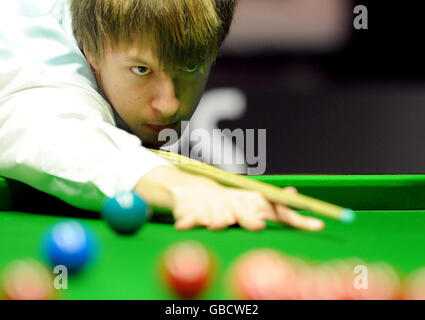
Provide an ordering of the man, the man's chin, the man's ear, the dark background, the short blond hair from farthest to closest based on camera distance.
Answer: the dark background < the man's chin < the man's ear < the short blond hair < the man

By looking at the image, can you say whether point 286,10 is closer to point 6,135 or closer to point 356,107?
point 356,107

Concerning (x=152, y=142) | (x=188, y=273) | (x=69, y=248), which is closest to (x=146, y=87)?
(x=152, y=142)

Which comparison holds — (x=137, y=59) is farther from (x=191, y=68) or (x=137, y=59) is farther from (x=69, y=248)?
(x=69, y=248)

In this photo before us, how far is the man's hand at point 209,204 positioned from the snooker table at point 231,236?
0.03m

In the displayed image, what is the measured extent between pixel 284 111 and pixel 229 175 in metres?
4.02

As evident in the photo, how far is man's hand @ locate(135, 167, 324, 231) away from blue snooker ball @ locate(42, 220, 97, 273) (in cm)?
41

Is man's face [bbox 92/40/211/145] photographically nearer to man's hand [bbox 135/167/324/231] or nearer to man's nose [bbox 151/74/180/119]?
man's nose [bbox 151/74/180/119]

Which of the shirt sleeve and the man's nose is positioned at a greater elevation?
the man's nose

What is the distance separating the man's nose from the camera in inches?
106

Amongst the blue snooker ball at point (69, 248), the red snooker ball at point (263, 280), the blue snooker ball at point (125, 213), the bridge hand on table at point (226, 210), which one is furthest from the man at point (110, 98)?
the red snooker ball at point (263, 280)

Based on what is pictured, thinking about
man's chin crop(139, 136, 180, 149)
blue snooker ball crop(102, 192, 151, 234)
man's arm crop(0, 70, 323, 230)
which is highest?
man's chin crop(139, 136, 180, 149)

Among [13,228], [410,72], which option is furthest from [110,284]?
[410,72]

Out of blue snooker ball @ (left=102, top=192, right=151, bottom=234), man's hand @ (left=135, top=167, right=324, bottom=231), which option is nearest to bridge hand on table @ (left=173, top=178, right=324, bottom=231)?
man's hand @ (left=135, top=167, right=324, bottom=231)

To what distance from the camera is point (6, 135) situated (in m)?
2.30
